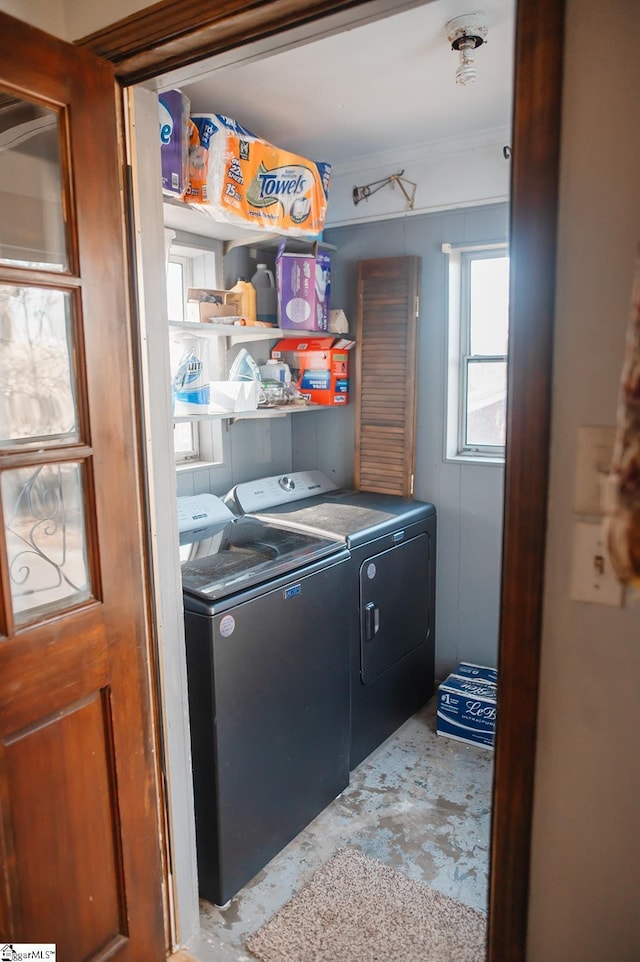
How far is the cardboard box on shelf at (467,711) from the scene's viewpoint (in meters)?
2.67

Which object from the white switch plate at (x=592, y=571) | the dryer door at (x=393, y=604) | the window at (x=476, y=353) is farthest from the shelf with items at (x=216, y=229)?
the white switch plate at (x=592, y=571)

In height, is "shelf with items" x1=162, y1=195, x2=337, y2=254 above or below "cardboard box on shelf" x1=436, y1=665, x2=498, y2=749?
above

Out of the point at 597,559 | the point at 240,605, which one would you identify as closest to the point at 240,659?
the point at 240,605

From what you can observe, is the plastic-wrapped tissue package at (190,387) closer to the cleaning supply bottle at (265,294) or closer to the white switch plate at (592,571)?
the cleaning supply bottle at (265,294)

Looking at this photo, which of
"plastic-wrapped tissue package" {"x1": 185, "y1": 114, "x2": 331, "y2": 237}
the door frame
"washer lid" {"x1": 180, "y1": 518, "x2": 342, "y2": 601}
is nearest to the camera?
the door frame

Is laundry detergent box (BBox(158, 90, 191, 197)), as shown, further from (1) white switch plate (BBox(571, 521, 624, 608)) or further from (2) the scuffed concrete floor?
(2) the scuffed concrete floor

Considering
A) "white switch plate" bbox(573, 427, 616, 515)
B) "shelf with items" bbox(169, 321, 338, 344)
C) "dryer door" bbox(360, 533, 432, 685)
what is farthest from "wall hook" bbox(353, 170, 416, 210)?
"white switch plate" bbox(573, 427, 616, 515)

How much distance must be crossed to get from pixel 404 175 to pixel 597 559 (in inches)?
95.1

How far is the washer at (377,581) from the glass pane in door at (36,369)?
1.28 metres

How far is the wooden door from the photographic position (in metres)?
1.23

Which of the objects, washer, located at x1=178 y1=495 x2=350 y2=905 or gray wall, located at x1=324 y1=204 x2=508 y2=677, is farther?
gray wall, located at x1=324 y1=204 x2=508 y2=677

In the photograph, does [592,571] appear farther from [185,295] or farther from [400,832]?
[185,295]

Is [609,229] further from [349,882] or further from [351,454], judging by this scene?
[351,454]

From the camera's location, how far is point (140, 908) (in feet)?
5.02
